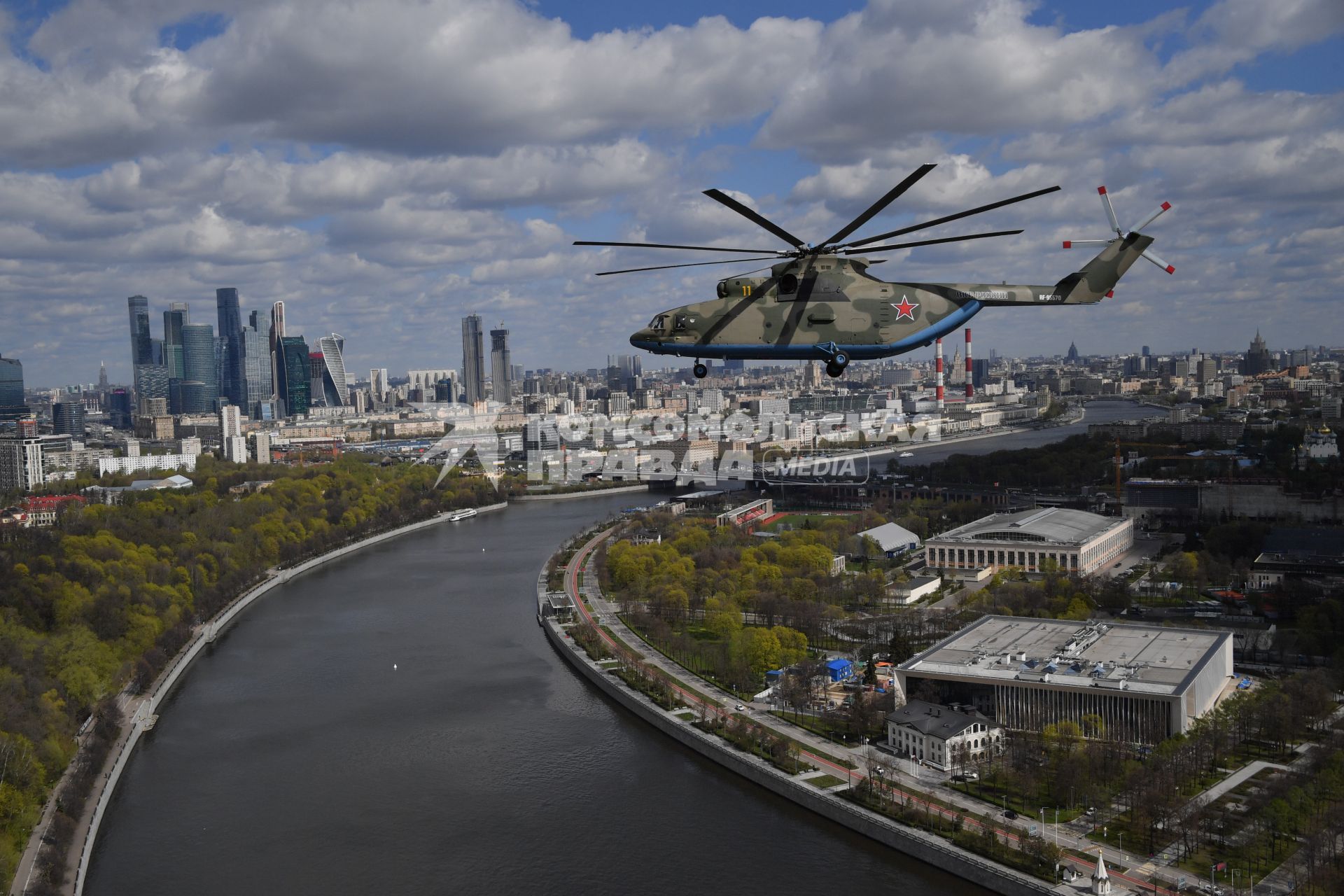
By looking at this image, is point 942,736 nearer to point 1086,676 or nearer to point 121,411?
point 1086,676

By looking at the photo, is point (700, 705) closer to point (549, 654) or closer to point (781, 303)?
point (549, 654)

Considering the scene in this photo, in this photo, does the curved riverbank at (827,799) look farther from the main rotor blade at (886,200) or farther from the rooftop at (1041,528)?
the rooftop at (1041,528)

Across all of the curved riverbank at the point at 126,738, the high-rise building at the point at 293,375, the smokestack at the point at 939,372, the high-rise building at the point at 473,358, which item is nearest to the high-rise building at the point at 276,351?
the high-rise building at the point at 293,375

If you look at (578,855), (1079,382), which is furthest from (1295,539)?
(1079,382)

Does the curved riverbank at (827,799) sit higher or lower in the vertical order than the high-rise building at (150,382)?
lower

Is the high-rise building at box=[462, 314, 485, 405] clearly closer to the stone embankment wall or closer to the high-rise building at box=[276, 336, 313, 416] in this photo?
the high-rise building at box=[276, 336, 313, 416]

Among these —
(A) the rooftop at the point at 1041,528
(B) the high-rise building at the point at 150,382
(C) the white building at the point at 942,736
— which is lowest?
(C) the white building at the point at 942,736

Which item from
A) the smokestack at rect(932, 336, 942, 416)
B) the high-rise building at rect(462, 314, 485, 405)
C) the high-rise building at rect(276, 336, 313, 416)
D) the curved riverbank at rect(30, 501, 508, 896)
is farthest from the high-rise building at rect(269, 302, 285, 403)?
the curved riverbank at rect(30, 501, 508, 896)
